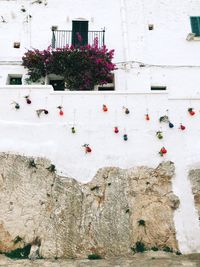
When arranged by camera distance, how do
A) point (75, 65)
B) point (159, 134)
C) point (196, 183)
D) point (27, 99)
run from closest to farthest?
point (196, 183), point (159, 134), point (27, 99), point (75, 65)

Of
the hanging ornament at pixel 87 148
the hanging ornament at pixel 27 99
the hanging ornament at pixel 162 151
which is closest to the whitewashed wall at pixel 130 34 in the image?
the hanging ornament at pixel 27 99

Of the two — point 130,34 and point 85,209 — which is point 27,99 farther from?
point 130,34

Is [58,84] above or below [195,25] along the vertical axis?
below

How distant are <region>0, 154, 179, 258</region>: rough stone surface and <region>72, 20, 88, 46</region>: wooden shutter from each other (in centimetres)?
686

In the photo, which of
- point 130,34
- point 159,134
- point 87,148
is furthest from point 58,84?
point 159,134

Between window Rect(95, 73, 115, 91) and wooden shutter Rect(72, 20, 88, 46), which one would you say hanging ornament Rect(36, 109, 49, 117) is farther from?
wooden shutter Rect(72, 20, 88, 46)

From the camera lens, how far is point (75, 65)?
1803 cm

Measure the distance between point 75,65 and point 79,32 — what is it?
277 centimetres

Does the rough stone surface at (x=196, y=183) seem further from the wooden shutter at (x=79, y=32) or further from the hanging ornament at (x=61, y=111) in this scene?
the wooden shutter at (x=79, y=32)

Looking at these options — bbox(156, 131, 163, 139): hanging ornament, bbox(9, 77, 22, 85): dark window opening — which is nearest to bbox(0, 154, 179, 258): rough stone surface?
bbox(156, 131, 163, 139): hanging ornament

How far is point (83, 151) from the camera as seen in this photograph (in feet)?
51.3

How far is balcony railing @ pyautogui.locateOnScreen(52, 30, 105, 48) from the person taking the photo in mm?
19688

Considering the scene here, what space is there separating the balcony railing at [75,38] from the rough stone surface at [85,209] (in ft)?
22.2

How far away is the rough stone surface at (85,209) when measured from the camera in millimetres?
13773
